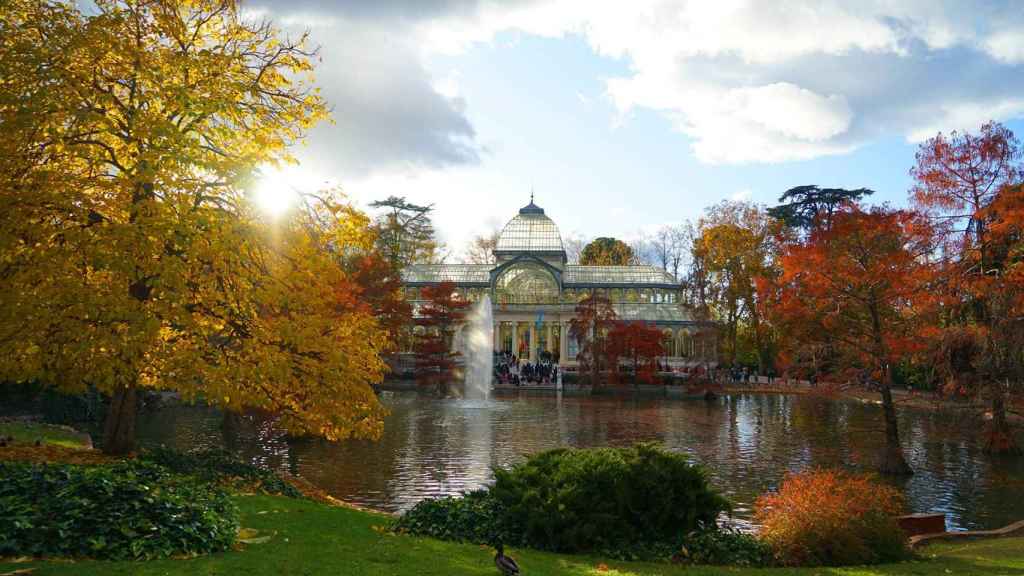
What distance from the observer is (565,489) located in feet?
30.5

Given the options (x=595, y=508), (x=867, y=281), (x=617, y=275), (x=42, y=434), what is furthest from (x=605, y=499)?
(x=617, y=275)

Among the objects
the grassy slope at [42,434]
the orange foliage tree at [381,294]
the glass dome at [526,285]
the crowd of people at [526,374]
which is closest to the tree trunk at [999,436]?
the grassy slope at [42,434]

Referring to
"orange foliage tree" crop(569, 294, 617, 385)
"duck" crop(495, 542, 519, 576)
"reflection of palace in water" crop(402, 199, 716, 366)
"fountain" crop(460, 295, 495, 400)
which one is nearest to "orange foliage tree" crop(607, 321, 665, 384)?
"orange foliage tree" crop(569, 294, 617, 385)

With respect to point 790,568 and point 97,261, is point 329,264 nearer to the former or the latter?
point 97,261

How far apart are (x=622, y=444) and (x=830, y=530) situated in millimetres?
13221

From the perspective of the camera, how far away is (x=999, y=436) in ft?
69.2

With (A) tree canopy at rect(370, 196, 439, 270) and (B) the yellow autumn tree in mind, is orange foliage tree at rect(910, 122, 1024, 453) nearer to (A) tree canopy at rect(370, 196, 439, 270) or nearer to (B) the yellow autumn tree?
(B) the yellow autumn tree

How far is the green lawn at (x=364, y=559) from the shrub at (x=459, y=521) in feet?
1.52

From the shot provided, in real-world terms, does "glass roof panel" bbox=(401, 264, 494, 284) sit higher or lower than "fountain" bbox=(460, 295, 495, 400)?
higher

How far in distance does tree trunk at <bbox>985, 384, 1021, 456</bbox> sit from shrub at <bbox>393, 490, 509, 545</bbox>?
17556 millimetres

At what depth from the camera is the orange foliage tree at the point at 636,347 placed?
138 ft

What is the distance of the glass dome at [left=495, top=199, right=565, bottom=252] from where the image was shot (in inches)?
2463

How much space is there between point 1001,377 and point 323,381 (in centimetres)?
1910

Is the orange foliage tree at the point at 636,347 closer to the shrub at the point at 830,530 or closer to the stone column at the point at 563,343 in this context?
the stone column at the point at 563,343
